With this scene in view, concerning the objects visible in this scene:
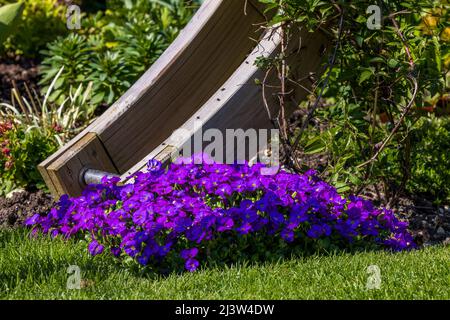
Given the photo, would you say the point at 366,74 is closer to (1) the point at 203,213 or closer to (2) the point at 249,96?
(2) the point at 249,96

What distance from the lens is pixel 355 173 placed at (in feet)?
14.7

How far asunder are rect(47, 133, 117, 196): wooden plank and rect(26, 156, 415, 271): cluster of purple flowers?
186 millimetres

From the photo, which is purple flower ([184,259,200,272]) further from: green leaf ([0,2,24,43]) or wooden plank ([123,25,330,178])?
green leaf ([0,2,24,43])

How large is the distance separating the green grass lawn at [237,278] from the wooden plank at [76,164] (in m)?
0.47

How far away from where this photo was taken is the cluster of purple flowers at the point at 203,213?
3760 mm

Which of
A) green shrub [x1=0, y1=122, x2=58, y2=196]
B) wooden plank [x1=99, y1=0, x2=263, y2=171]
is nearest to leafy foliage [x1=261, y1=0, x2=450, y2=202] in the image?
wooden plank [x1=99, y1=0, x2=263, y2=171]

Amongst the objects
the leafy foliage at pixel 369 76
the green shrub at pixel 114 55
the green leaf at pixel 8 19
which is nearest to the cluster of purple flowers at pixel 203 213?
the leafy foliage at pixel 369 76

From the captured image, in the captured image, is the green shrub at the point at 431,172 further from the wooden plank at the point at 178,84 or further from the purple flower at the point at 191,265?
the purple flower at the point at 191,265

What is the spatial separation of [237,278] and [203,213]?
1.32 feet

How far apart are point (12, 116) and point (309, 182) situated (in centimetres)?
242

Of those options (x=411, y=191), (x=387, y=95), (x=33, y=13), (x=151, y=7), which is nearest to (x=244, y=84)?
(x=387, y=95)

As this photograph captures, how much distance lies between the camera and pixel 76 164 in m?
4.46

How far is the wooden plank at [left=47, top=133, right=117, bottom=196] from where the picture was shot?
4402 millimetres

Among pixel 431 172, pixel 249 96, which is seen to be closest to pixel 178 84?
pixel 249 96
